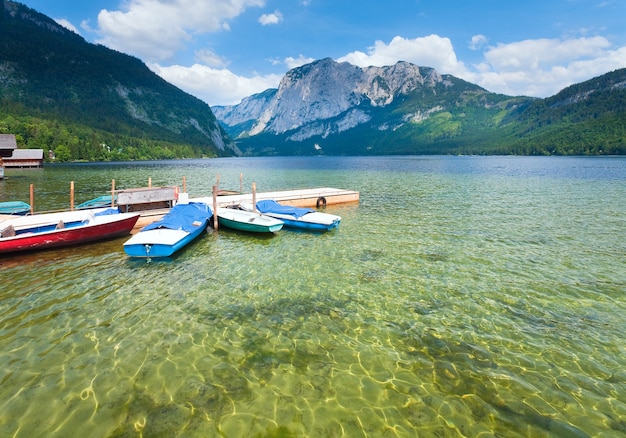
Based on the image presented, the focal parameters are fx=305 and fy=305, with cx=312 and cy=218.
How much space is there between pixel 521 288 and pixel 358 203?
25264mm

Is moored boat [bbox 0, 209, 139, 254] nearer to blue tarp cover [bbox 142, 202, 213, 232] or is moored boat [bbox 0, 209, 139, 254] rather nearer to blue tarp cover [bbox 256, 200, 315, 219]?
blue tarp cover [bbox 142, 202, 213, 232]

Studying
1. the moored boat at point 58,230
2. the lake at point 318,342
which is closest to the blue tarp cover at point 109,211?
the moored boat at point 58,230

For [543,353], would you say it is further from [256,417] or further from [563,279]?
[256,417]

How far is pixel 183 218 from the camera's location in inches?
850

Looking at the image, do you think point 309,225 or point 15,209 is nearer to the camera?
point 309,225

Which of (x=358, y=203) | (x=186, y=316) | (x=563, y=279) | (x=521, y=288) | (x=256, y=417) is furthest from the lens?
(x=358, y=203)

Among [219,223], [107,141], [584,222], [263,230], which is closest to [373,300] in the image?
[263,230]

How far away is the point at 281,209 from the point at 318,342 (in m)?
18.2

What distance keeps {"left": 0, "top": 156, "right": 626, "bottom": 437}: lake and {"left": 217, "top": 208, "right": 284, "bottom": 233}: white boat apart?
3.61 meters

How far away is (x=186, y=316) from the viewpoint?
37.0ft

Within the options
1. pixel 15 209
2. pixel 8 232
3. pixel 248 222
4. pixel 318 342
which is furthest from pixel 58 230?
pixel 318 342

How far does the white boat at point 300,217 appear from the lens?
2433 centimetres

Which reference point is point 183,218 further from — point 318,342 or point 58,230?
point 318,342

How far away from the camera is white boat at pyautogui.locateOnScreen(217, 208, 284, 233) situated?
22.9 m
